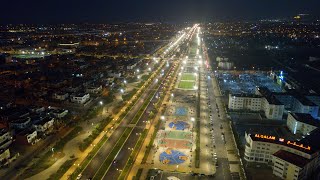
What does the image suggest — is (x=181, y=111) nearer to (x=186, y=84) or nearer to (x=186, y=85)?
(x=186, y=85)

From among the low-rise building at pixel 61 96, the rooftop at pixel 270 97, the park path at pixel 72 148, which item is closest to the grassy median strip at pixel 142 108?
the park path at pixel 72 148

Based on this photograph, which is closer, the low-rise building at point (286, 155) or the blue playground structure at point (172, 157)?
the low-rise building at point (286, 155)

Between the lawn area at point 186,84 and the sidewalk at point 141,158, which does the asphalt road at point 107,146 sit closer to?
the sidewalk at point 141,158

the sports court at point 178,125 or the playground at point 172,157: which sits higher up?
the sports court at point 178,125

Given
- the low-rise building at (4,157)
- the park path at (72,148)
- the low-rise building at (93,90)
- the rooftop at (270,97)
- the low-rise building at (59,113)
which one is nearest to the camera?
the park path at (72,148)

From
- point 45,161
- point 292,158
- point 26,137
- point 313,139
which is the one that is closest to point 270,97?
point 313,139

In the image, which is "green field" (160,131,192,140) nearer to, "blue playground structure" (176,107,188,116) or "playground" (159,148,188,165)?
"playground" (159,148,188,165)

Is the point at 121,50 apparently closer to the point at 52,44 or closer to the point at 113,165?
the point at 52,44
